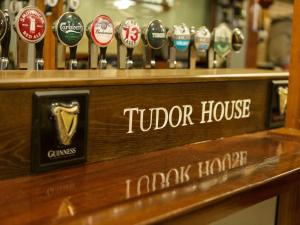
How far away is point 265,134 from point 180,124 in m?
0.44

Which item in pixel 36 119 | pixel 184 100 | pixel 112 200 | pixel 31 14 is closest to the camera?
pixel 112 200

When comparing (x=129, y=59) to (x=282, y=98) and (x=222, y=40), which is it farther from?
(x=282, y=98)

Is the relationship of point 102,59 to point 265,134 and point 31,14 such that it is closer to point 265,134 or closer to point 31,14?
point 31,14

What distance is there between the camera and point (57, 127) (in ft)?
3.34

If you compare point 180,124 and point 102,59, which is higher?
point 102,59

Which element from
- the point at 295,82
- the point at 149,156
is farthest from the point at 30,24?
the point at 295,82

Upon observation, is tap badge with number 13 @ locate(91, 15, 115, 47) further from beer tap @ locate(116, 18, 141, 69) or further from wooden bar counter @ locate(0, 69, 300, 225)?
wooden bar counter @ locate(0, 69, 300, 225)

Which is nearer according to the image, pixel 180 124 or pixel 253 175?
pixel 253 175

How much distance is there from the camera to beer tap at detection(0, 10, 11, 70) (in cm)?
121

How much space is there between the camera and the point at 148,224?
747 mm

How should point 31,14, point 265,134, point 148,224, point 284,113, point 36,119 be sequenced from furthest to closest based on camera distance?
point 284,113, point 265,134, point 31,14, point 36,119, point 148,224

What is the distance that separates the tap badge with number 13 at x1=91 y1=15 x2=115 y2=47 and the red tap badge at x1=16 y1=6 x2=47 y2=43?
6.8 inches

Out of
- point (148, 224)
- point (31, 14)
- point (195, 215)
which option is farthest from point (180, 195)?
point (31, 14)

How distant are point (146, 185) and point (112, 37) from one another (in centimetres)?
62
